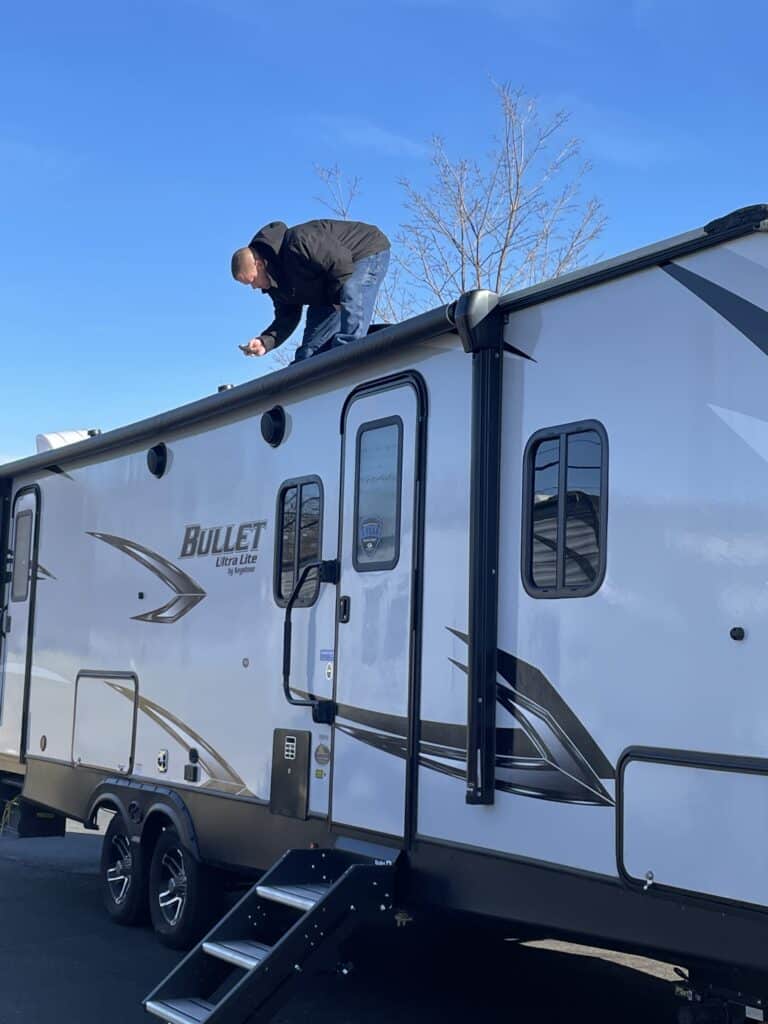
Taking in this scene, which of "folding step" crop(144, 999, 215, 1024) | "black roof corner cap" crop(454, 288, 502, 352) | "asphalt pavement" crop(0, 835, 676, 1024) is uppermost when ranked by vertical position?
"black roof corner cap" crop(454, 288, 502, 352)

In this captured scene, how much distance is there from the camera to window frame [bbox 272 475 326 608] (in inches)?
248

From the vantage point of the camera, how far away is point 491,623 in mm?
5082

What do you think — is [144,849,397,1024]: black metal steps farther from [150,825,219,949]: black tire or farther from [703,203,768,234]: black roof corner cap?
[703,203,768,234]: black roof corner cap

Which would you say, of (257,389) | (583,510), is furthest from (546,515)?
(257,389)

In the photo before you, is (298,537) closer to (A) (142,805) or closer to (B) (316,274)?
(B) (316,274)

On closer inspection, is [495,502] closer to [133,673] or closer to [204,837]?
[204,837]

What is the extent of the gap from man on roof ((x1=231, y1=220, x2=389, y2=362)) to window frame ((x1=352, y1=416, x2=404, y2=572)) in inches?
65.6

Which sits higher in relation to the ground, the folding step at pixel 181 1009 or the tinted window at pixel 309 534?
the tinted window at pixel 309 534

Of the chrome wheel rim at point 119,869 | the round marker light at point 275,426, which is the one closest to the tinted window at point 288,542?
the round marker light at point 275,426

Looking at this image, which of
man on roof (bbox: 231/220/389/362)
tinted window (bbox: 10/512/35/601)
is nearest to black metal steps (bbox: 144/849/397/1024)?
man on roof (bbox: 231/220/389/362)

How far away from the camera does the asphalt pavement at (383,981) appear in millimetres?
6207

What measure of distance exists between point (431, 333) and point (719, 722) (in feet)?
7.20

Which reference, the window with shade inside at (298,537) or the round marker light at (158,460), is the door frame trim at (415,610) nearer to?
the window with shade inside at (298,537)

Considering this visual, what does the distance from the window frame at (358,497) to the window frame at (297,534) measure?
32 cm
